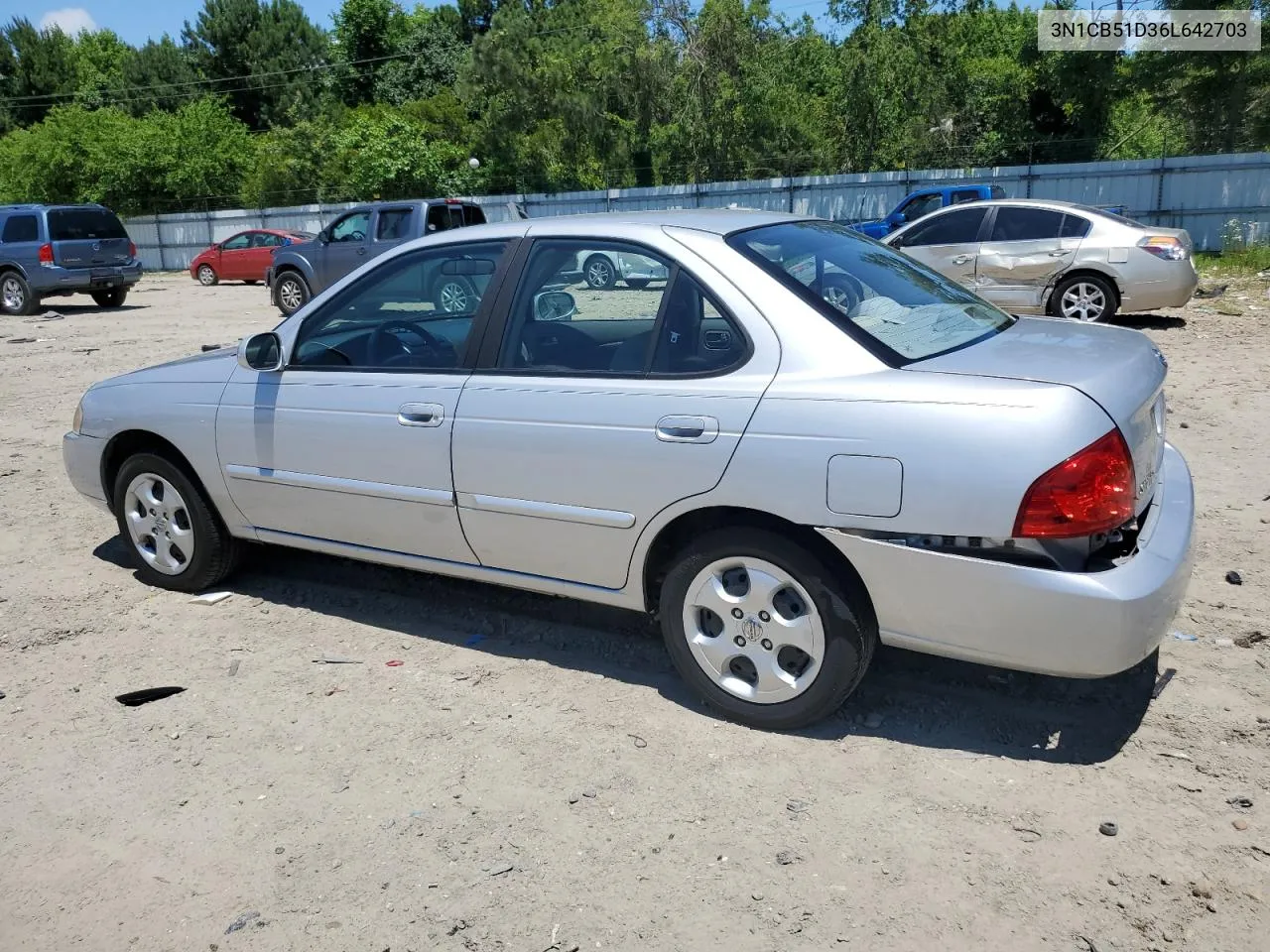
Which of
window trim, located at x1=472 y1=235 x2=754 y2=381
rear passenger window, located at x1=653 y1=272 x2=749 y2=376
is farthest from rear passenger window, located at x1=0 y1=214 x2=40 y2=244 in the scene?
rear passenger window, located at x1=653 y1=272 x2=749 y2=376

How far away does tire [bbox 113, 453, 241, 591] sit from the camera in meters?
5.11

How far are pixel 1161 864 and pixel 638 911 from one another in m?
1.43

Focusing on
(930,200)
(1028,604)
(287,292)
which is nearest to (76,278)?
(287,292)

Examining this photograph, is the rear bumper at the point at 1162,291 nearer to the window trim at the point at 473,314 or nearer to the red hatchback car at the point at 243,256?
the window trim at the point at 473,314

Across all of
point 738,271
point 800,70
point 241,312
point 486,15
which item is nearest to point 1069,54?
point 800,70

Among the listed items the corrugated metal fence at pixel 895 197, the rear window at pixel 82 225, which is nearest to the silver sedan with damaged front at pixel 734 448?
the corrugated metal fence at pixel 895 197

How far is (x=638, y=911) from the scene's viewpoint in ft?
9.57

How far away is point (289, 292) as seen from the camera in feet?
61.3

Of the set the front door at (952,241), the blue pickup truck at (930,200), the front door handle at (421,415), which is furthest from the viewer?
the blue pickup truck at (930,200)

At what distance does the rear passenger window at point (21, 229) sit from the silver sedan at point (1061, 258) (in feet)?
51.3

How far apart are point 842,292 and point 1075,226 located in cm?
959

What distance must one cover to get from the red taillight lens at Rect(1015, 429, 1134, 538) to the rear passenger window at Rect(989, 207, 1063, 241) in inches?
396

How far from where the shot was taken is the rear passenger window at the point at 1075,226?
1219cm

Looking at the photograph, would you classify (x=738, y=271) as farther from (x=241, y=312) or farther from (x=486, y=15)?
(x=486, y=15)
